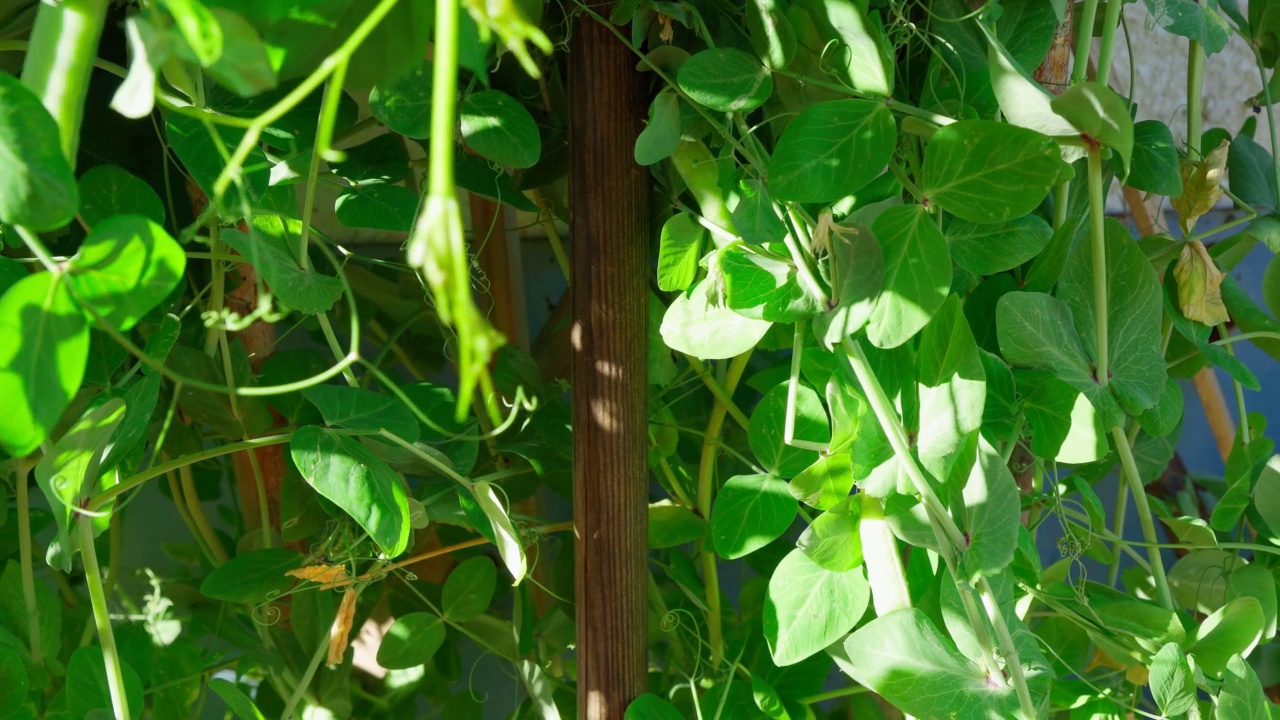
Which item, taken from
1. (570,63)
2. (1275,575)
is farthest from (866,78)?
(1275,575)

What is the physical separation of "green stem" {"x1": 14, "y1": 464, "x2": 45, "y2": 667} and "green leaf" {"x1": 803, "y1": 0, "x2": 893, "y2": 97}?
371 mm

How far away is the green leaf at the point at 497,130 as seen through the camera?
35cm

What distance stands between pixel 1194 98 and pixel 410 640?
0.46m

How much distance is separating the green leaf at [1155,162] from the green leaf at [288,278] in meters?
0.30

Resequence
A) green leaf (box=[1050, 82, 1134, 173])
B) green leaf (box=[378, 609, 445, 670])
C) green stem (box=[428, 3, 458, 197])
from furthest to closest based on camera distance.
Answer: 1. green leaf (box=[378, 609, 445, 670])
2. green leaf (box=[1050, 82, 1134, 173])
3. green stem (box=[428, 3, 458, 197])

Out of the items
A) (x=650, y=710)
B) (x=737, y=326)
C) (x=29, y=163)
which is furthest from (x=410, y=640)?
(x=29, y=163)

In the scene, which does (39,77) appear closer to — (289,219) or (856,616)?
(289,219)

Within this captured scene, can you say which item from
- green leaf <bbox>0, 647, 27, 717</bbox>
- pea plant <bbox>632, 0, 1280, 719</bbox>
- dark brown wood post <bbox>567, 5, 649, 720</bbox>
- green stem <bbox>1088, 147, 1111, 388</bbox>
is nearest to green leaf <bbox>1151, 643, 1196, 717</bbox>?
pea plant <bbox>632, 0, 1280, 719</bbox>

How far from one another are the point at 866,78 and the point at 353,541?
299mm

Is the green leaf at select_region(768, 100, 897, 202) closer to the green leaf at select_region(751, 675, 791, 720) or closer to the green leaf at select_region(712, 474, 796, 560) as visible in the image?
the green leaf at select_region(712, 474, 796, 560)

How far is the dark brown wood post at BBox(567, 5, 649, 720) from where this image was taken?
368 mm

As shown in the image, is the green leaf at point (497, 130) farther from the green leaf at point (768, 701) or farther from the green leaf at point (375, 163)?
the green leaf at point (768, 701)

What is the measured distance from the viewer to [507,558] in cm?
37

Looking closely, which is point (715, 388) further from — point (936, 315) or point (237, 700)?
point (237, 700)
